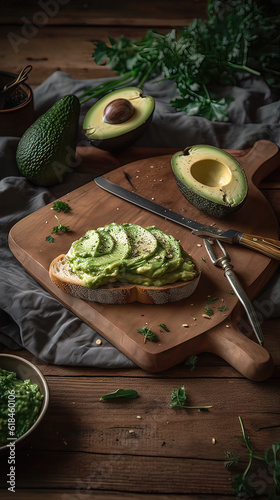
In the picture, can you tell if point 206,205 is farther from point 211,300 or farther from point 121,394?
point 121,394

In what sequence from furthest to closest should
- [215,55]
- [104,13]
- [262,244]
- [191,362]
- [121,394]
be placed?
[104,13] < [215,55] < [262,244] < [191,362] < [121,394]

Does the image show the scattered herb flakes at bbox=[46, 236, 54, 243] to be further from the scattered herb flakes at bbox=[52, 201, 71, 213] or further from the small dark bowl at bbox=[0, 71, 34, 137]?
the small dark bowl at bbox=[0, 71, 34, 137]

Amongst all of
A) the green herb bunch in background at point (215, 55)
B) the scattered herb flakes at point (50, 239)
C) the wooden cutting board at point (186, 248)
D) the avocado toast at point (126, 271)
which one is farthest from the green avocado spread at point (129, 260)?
the green herb bunch in background at point (215, 55)

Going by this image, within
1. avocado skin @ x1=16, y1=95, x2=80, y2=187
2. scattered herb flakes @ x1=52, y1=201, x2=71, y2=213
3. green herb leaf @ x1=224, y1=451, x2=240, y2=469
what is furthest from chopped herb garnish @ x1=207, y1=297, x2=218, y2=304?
avocado skin @ x1=16, y1=95, x2=80, y2=187

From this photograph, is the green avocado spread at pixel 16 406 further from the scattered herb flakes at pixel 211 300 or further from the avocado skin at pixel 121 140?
the avocado skin at pixel 121 140

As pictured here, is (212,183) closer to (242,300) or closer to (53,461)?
(242,300)

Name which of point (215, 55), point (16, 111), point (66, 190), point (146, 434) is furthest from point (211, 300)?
point (215, 55)

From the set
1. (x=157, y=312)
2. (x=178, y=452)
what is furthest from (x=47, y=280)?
(x=178, y=452)
